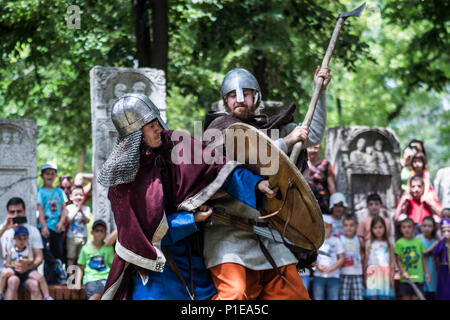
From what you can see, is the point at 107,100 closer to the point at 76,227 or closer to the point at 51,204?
the point at 51,204

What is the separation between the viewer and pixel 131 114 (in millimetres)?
4566

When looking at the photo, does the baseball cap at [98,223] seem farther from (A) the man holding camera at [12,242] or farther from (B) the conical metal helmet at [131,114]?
(B) the conical metal helmet at [131,114]

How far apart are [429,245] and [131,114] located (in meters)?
5.76

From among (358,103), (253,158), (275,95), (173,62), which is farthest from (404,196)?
(358,103)

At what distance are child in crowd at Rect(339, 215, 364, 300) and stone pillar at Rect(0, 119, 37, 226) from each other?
3680 mm

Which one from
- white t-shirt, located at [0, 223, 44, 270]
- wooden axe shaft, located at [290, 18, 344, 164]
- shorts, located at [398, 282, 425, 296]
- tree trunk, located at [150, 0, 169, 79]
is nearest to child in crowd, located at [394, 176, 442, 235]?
shorts, located at [398, 282, 425, 296]

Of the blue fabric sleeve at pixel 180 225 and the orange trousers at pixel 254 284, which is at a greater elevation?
the blue fabric sleeve at pixel 180 225

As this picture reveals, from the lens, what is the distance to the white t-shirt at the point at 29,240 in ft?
27.8

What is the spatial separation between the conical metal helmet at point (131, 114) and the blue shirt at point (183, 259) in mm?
568

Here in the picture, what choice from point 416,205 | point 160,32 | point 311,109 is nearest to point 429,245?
point 416,205

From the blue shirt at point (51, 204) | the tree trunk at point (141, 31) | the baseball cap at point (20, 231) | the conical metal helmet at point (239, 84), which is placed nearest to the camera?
the conical metal helmet at point (239, 84)

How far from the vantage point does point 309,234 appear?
479 centimetres

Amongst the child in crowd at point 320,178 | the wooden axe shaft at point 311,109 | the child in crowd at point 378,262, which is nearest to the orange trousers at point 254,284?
the wooden axe shaft at point 311,109
